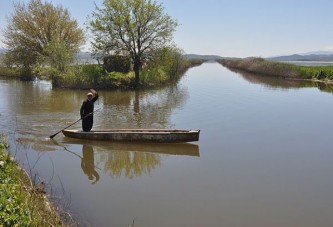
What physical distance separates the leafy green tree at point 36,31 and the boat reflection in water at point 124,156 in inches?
1309

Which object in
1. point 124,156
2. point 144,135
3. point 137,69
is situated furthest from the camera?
point 137,69

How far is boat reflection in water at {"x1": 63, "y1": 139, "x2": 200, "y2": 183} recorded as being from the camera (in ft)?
36.2

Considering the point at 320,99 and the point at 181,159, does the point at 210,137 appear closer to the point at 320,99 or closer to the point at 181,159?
the point at 181,159

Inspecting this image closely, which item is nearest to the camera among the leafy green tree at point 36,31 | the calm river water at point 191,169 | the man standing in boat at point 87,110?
the calm river water at point 191,169

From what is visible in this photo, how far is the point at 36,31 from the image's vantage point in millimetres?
45125

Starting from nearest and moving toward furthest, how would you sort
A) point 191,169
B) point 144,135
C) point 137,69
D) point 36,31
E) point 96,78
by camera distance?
point 191,169 < point 144,135 < point 96,78 < point 137,69 < point 36,31

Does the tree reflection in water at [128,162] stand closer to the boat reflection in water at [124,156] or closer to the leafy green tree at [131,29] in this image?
the boat reflection in water at [124,156]

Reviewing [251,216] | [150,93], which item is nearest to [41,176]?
[251,216]

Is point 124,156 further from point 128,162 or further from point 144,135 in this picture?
point 144,135

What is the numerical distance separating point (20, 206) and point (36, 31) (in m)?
43.0

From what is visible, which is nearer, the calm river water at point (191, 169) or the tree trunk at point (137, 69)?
the calm river water at point (191, 169)

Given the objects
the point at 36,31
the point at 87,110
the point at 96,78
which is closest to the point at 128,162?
the point at 87,110

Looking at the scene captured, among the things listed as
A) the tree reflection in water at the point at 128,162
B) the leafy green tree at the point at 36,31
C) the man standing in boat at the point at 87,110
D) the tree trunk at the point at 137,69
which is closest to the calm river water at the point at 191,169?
the tree reflection in water at the point at 128,162

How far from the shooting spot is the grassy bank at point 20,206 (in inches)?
222
